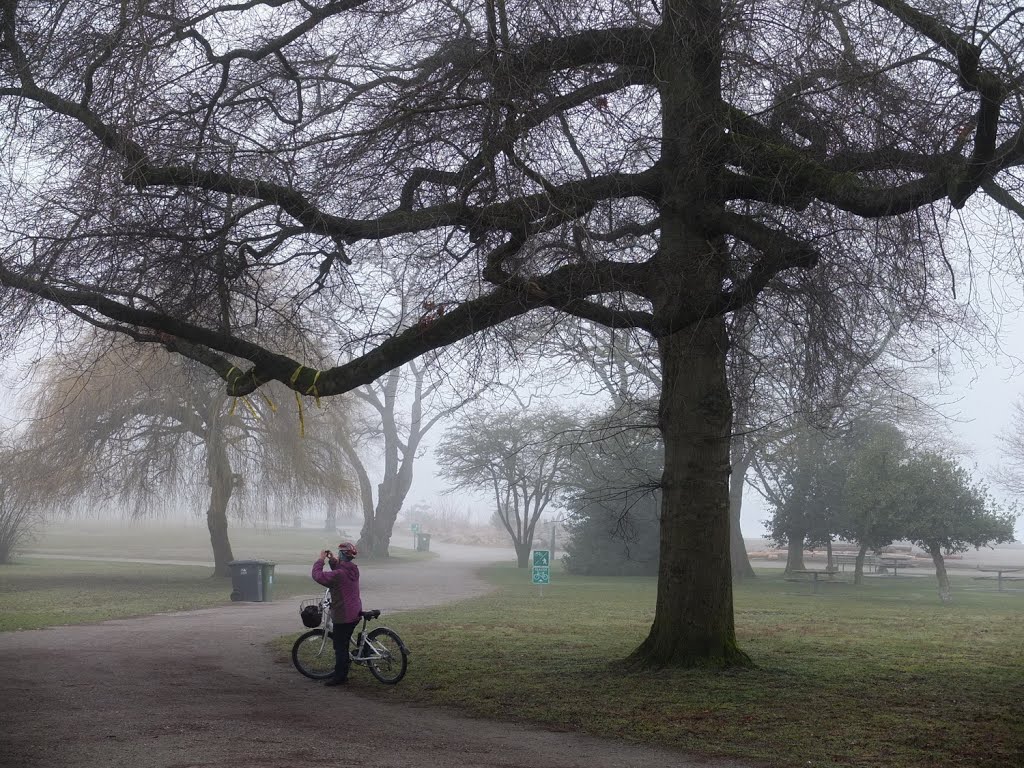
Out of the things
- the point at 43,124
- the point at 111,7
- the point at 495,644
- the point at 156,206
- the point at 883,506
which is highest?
the point at 111,7

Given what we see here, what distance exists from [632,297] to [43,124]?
711 centimetres

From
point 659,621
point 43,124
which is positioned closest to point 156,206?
point 43,124

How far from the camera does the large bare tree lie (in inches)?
380

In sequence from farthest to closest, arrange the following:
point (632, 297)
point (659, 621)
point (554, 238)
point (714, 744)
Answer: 1. point (632, 297)
2. point (659, 621)
3. point (554, 238)
4. point (714, 744)

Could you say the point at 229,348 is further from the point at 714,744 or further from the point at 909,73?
the point at 909,73

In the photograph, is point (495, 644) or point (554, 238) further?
point (495, 644)

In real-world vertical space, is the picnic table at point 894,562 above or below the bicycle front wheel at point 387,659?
above

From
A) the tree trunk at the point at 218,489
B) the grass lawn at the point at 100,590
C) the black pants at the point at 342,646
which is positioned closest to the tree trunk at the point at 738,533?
the grass lawn at the point at 100,590

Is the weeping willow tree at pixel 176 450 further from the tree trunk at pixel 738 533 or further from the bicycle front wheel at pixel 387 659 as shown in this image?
the bicycle front wheel at pixel 387 659

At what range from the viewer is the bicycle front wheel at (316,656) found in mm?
11883

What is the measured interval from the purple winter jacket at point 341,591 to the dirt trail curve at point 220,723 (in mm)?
796

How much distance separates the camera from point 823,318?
1137 cm

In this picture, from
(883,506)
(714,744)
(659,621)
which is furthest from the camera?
(883,506)

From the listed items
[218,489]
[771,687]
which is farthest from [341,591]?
[218,489]
